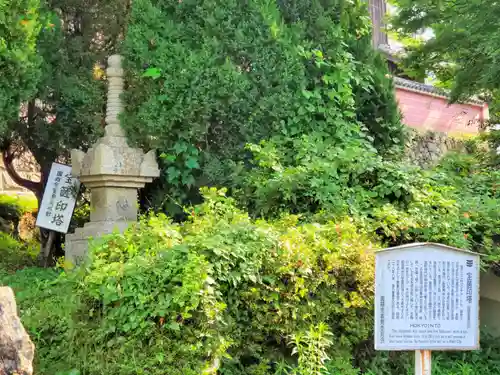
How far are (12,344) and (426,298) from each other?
244 cm

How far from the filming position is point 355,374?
15.7 feet

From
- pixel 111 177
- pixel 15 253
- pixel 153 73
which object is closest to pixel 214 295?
pixel 111 177

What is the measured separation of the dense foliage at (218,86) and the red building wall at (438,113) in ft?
19.9

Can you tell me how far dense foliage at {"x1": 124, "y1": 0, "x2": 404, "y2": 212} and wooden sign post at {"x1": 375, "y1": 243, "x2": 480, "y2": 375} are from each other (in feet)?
11.3

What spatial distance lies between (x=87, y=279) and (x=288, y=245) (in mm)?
1453

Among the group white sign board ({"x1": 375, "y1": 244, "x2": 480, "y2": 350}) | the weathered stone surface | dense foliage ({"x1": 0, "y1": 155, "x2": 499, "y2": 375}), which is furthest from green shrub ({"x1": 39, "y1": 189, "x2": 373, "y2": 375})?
white sign board ({"x1": 375, "y1": 244, "x2": 480, "y2": 350})

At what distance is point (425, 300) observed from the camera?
401cm

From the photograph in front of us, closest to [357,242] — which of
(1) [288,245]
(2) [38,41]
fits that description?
(1) [288,245]

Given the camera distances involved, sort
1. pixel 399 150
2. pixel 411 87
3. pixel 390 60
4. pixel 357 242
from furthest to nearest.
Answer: pixel 390 60, pixel 411 87, pixel 399 150, pixel 357 242

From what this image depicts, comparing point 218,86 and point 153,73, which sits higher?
point 153,73

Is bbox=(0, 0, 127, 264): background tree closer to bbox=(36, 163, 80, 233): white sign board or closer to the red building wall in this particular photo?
bbox=(36, 163, 80, 233): white sign board

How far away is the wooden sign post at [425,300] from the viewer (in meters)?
3.92

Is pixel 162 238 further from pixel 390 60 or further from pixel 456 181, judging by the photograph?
pixel 390 60

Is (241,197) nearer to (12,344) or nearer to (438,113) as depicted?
(12,344)
